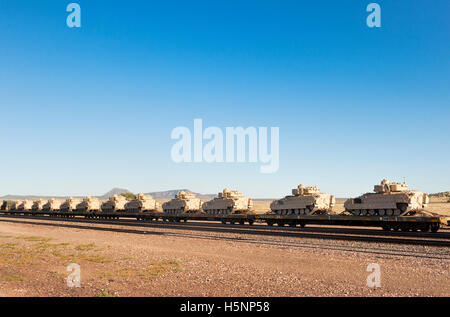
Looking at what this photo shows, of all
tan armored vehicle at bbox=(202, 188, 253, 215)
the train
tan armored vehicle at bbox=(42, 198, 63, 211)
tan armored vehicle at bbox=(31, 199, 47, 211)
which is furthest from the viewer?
tan armored vehicle at bbox=(31, 199, 47, 211)

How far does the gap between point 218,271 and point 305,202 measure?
21.6 meters

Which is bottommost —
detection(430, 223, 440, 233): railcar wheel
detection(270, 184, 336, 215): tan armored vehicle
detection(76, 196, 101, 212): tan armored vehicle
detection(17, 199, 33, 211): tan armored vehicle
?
detection(17, 199, 33, 211): tan armored vehicle

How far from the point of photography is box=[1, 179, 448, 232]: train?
1001 inches

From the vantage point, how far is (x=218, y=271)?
12.6 metres

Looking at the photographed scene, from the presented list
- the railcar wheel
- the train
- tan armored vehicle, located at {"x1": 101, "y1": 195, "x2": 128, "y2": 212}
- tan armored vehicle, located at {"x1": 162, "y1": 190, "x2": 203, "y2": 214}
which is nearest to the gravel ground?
the railcar wheel

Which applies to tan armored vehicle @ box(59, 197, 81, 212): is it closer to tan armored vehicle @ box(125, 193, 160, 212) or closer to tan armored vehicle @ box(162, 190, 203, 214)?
tan armored vehicle @ box(125, 193, 160, 212)

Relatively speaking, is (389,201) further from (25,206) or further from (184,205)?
(25,206)

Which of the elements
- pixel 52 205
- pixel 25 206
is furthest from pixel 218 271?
pixel 25 206

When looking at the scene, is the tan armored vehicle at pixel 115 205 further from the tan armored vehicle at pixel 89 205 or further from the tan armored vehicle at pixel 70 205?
the tan armored vehicle at pixel 70 205

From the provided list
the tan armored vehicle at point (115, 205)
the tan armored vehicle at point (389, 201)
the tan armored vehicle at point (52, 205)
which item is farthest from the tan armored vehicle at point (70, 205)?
the tan armored vehicle at point (389, 201)

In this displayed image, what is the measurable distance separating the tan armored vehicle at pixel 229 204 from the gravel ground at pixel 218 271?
19.6 meters
